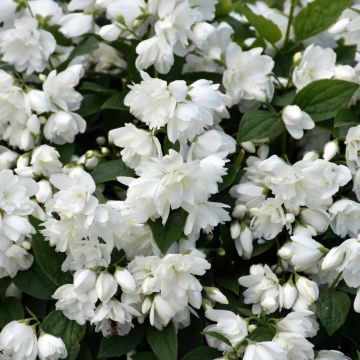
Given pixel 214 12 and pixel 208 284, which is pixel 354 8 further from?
pixel 208 284

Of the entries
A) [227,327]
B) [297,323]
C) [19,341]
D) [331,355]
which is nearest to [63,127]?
[19,341]

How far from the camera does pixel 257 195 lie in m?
2.22

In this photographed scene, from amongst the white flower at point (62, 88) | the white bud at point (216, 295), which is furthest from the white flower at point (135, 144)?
the white bud at point (216, 295)

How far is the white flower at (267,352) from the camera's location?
1906 mm

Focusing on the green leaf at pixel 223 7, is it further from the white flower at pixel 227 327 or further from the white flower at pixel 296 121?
the white flower at pixel 227 327

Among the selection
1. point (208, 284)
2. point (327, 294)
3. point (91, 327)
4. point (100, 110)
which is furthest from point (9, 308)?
point (327, 294)

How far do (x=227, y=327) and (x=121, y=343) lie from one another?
296 mm

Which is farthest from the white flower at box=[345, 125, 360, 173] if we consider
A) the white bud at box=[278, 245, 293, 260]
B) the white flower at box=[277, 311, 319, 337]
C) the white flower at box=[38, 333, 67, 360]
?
the white flower at box=[38, 333, 67, 360]

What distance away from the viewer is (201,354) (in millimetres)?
2053

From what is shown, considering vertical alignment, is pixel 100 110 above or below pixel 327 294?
above

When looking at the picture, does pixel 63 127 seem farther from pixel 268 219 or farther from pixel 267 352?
pixel 267 352

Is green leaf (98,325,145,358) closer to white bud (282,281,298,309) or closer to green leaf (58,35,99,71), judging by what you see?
white bud (282,281,298,309)

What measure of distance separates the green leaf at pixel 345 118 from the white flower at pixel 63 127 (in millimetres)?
782

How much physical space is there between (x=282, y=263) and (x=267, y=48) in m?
0.88
